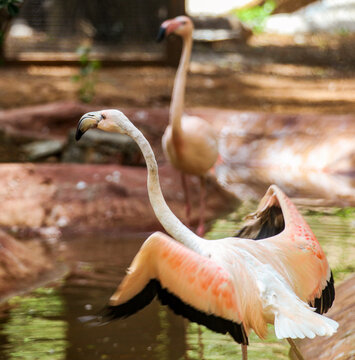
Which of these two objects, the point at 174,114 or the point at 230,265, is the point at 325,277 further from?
the point at 174,114

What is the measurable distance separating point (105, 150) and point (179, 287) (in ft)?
15.8

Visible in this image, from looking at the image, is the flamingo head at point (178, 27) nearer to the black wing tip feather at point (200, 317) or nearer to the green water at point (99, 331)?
the green water at point (99, 331)

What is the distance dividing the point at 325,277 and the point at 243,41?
40.2 feet

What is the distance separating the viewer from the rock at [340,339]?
10.5 ft

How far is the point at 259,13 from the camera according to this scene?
55.0ft

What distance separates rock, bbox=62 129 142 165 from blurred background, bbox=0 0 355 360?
1 cm

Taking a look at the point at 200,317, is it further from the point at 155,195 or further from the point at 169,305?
the point at 155,195

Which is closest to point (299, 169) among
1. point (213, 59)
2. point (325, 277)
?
point (325, 277)

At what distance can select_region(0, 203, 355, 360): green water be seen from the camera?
3.62m

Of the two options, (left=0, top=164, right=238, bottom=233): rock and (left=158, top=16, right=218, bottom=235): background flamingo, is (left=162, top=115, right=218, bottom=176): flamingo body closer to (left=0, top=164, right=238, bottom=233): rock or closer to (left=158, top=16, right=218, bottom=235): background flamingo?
(left=158, top=16, right=218, bottom=235): background flamingo

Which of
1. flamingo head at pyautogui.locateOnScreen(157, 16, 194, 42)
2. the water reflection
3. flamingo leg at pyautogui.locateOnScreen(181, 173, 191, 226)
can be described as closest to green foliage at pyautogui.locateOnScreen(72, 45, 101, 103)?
flamingo head at pyautogui.locateOnScreen(157, 16, 194, 42)

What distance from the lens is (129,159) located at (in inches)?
293

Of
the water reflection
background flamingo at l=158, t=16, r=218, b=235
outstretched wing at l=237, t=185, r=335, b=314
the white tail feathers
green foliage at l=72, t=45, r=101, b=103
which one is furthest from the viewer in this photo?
green foliage at l=72, t=45, r=101, b=103

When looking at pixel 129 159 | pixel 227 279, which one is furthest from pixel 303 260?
pixel 129 159
